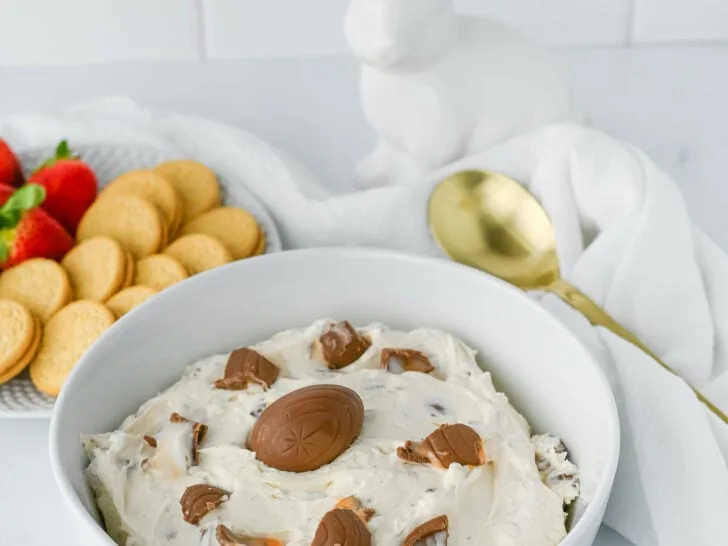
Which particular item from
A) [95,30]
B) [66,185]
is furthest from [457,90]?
[95,30]

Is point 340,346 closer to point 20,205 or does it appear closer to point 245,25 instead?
point 20,205

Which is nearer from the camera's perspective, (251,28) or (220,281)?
(220,281)

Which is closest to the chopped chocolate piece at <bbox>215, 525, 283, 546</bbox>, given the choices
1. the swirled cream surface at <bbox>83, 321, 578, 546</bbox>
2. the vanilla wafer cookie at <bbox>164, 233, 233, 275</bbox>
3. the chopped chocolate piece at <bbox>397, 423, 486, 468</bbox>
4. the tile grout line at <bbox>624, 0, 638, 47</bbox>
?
the swirled cream surface at <bbox>83, 321, 578, 546</bbox>

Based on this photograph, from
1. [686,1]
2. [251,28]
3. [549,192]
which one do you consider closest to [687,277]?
[549,192]

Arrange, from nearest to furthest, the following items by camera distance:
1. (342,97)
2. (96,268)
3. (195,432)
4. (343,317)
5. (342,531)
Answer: (342,531)
(195,432)
(343,317)
(96,268)
(342,97)

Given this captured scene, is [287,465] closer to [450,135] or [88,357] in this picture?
[88,357]
